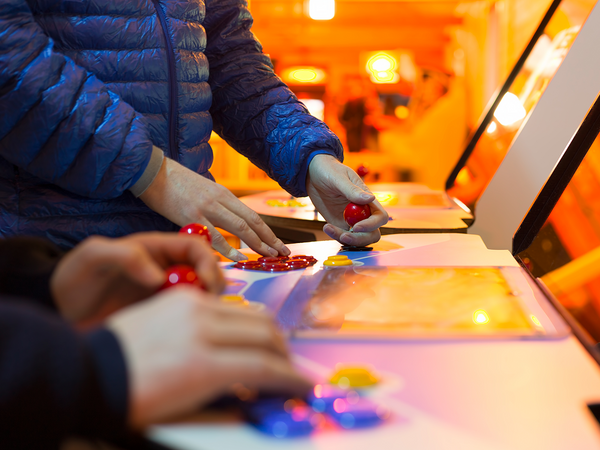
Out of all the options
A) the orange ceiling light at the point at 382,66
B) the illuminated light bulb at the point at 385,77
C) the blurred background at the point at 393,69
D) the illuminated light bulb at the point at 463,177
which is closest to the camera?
the illuminated light bulb at the point at 463,177

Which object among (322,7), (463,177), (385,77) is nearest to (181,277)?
(463,177)

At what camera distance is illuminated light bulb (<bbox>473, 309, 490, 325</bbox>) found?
0.56 m

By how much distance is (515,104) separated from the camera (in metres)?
1.98

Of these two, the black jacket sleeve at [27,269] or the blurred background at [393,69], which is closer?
the black jacket sleeve at [27,269]

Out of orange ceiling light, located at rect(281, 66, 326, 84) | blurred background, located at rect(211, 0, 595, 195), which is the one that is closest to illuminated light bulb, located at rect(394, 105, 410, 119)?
blurred background, located at rect(211, 0, 595, 195)

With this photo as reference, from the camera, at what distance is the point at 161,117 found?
0.95 metres

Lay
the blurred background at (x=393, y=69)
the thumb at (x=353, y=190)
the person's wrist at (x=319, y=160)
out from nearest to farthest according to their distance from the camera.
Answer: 1. the thumb at (x=353, y=190)
2. the person's wrist at (x=319, y=160)
3. the blurred background at (x=393, y=69)

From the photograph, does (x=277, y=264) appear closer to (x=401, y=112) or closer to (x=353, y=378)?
(x=353, y=378)

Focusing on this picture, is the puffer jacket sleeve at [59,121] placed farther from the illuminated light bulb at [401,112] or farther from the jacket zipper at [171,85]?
the illuminated light bulb at [401,112]

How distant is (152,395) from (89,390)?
36 mm

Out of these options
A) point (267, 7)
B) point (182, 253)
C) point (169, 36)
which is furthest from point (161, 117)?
point (267, 7)

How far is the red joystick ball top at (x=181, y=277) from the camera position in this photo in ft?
1.60

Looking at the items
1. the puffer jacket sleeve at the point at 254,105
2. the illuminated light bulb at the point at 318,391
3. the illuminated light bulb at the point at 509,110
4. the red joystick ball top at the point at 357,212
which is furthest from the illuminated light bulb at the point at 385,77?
the illuminated light bulb at the point at 318,391

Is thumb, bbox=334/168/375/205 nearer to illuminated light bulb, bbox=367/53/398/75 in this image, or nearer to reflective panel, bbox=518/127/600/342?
reflective panel, bbox=518/127/600/342
